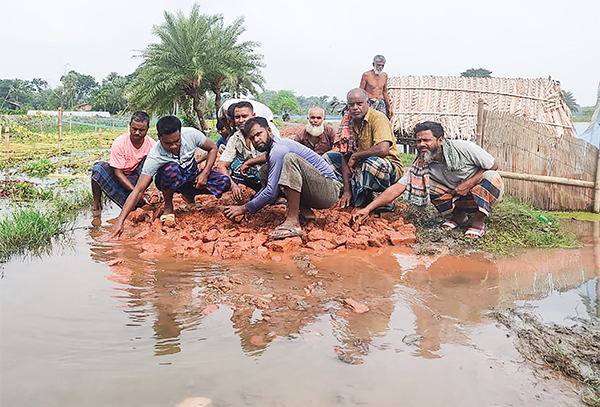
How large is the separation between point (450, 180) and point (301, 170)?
1.42 meters

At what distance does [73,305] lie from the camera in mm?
2941

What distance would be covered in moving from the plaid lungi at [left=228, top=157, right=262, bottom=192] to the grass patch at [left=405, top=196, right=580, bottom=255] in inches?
62.9

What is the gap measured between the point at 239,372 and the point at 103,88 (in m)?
54.0

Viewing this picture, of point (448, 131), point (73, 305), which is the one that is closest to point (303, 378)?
point (73, 305)

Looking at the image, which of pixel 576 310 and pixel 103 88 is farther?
pixel 103 88

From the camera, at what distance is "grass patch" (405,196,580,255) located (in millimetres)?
4479

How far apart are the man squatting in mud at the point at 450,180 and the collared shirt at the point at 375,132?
420 mm

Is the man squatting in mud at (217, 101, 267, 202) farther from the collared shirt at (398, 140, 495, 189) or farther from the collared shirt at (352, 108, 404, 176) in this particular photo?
the collared shirt at (398, 140, 495, 189)

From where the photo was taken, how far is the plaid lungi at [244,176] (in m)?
5.12

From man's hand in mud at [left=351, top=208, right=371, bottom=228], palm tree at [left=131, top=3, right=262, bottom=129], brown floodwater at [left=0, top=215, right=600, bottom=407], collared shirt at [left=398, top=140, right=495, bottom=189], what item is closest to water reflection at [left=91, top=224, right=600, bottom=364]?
brown floodwater at [left=0, top=215, right=600, bottom=407]

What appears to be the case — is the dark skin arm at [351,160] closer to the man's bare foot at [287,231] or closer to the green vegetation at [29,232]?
the man's bare foot at [287,231]

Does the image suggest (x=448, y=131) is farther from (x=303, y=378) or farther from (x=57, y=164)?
(x=303, y=378)

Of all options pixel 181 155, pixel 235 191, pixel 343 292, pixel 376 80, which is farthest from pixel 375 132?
pixel 376 80

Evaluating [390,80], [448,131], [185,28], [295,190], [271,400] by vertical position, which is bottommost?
[271,400]
